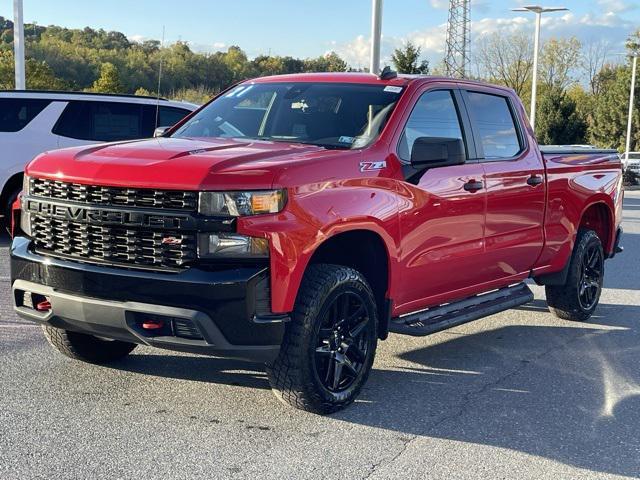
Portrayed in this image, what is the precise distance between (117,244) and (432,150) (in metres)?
2.04

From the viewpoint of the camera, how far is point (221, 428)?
4.44 meters

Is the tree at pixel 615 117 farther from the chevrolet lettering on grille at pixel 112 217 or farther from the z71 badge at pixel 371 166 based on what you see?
the chevrolet lettering on grille at pixel 112 217

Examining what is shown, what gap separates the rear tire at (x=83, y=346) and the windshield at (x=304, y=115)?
1539 mm

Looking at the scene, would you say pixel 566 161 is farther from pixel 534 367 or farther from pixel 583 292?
pixel 534 367

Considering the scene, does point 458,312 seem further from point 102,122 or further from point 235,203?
point 102,122

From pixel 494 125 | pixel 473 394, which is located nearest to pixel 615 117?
pixel 494 125

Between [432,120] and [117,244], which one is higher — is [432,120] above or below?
above

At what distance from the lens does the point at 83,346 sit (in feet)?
17.7

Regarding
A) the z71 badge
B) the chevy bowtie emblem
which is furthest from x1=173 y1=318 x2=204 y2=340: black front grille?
the z71 badge

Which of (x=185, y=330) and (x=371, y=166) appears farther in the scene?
(x=371, y=166)

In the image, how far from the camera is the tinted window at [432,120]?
5.37m

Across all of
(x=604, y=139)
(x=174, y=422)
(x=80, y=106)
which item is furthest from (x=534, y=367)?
(x=604, y=139)

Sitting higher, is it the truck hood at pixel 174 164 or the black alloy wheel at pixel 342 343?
the truck hood at pixel 174 164

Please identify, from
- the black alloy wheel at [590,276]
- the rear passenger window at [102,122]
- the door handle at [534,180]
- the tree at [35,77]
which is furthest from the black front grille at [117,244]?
the tree at [35,77]
